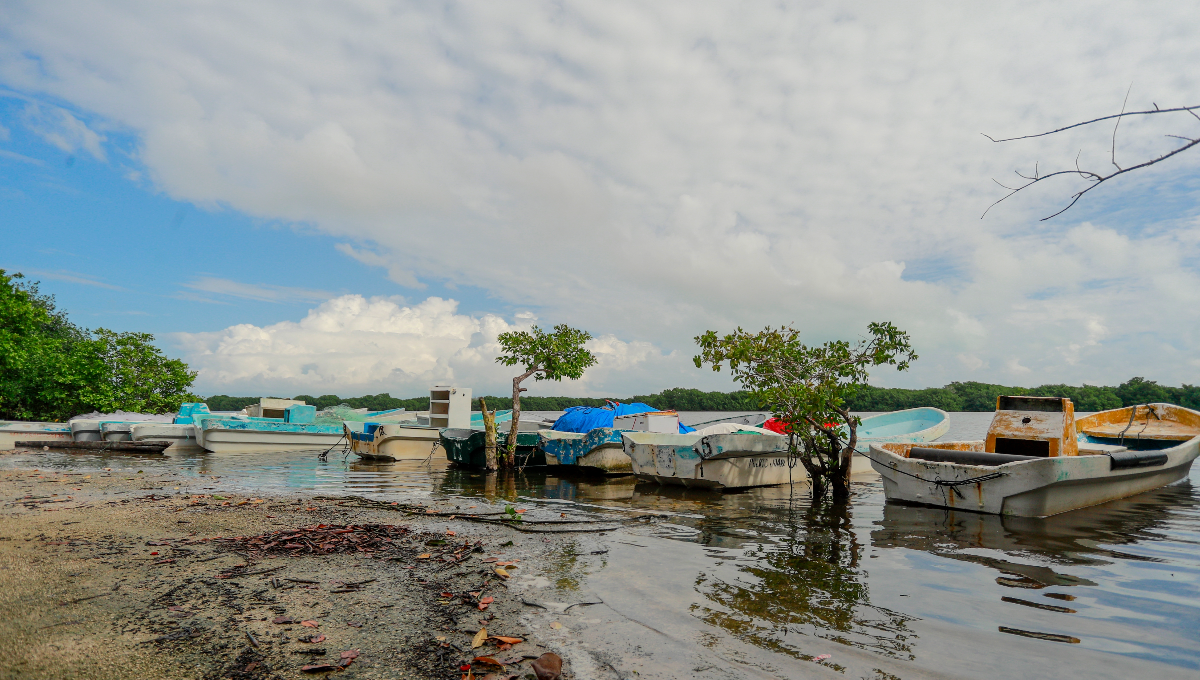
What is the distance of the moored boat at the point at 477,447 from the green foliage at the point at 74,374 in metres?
26.1

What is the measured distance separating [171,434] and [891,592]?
32222 millimetres

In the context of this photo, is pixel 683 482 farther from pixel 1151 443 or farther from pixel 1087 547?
pixel 1151 443

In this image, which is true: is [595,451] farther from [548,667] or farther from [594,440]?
[548,667]

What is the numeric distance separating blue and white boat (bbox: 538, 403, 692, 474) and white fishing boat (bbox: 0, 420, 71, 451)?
81.4 ft

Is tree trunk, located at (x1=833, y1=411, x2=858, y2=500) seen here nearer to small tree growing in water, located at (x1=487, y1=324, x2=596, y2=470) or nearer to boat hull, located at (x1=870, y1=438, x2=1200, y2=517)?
boat hull, located at (x1=870, y1=438, x2=1200, y2=517)

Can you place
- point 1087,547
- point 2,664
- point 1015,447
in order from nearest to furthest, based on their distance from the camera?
point 2,664
point 1087,547
point 1015,447

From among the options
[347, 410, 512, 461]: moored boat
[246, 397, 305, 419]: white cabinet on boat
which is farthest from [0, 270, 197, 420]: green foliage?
[347, 410, 512, 461]: moored boat

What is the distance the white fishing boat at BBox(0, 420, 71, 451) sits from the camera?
86.1ft

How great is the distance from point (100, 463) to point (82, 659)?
21.2 meters

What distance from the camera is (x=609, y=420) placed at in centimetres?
2066

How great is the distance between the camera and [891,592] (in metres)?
5.93

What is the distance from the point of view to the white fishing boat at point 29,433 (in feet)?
86.1

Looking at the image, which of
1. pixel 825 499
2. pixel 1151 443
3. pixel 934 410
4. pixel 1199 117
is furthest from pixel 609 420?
pixel 1199 117

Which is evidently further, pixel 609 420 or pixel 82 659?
pixel 609 420
